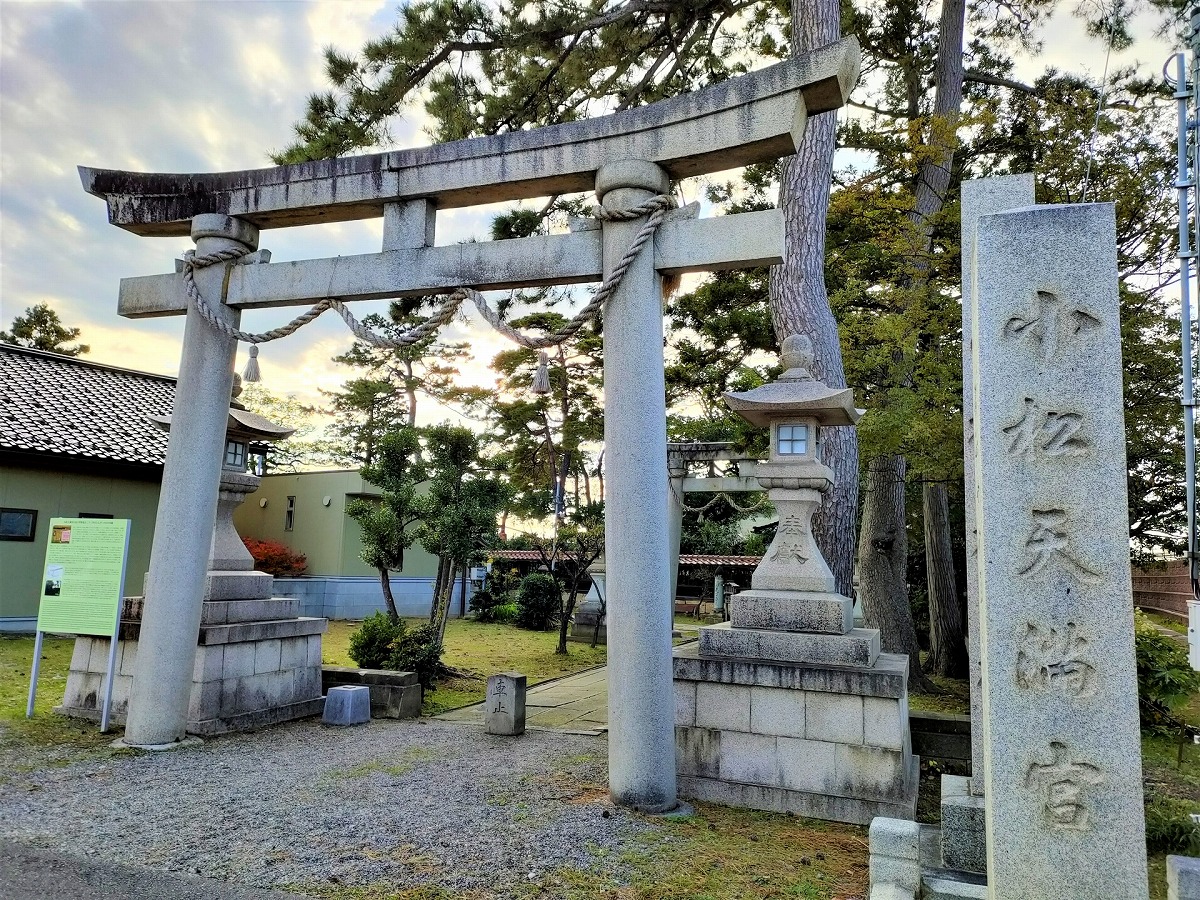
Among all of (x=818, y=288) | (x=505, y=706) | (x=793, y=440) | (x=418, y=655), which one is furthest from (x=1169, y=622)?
(x=418, y=655)

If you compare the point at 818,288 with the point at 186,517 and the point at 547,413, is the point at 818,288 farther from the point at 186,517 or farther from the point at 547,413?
the point at 547,413

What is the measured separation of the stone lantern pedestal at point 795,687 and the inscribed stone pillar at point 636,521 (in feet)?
1.78

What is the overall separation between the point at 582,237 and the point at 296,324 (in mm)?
2529

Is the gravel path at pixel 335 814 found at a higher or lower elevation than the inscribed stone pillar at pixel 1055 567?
lower

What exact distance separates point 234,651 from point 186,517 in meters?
1.56

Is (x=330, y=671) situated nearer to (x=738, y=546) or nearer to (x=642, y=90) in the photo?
(x=642, y=90)

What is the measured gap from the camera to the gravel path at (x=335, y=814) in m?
3.95

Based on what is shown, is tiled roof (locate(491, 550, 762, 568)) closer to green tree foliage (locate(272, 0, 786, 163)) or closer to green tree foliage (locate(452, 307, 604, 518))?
green tree foliage (locate(452, 307, 604, 518))

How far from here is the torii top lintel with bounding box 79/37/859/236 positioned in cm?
493

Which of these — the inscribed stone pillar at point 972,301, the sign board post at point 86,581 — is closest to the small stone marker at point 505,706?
the sign board post at point 86,581

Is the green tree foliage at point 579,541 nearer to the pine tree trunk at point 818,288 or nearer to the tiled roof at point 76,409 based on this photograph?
the pine tree trunk at point 818,288

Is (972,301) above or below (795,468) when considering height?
above

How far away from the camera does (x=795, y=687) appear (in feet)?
17.2

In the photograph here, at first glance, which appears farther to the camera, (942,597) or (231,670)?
(942,597)
